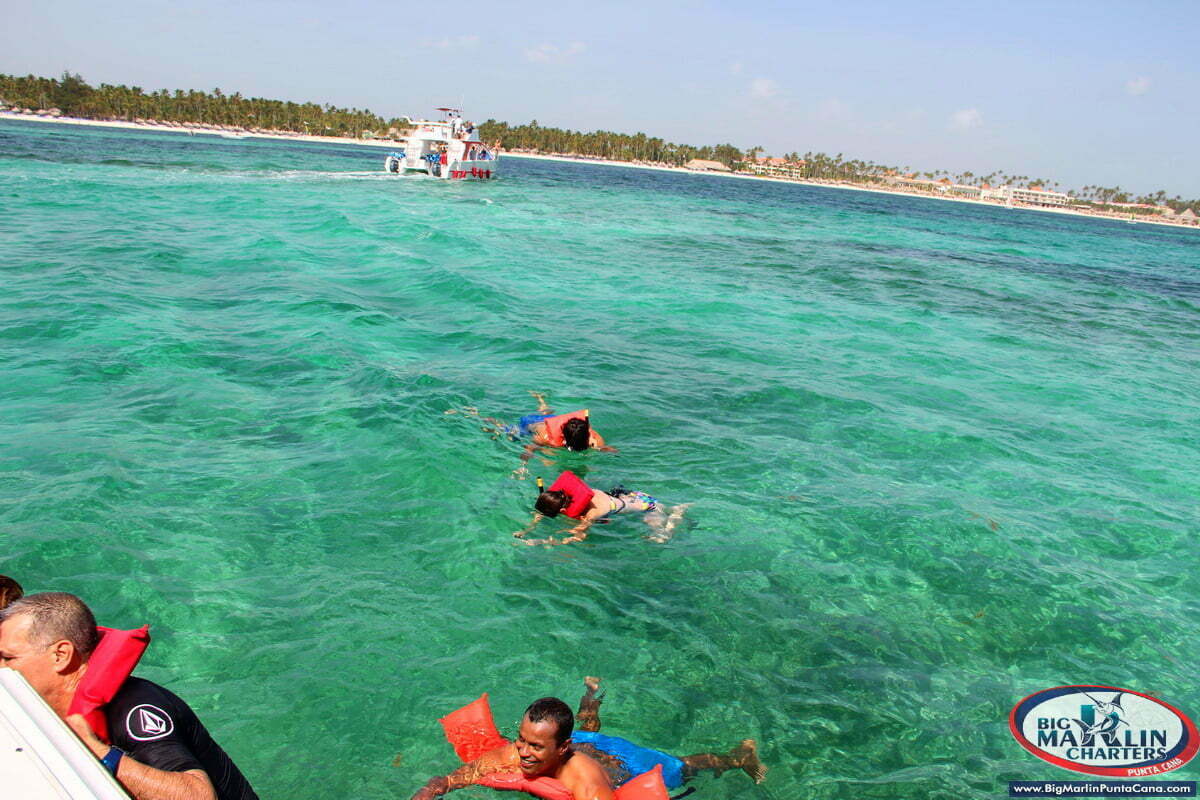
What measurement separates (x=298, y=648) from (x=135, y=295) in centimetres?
1285

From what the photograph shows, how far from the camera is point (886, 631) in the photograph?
22.0 feet

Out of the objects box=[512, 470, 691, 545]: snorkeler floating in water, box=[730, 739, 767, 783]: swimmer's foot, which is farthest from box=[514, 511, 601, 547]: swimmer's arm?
box=[730, 739, 767, 783]: swimmer's foot

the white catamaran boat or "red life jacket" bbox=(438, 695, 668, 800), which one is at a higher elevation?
the white catamaran boat

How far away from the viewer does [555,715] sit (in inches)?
158

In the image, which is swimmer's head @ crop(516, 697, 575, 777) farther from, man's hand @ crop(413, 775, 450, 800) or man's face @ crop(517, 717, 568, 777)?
man's hand @ crop(413, 775, 450, 800)

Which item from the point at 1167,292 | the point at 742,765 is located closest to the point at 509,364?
the point at 742,765

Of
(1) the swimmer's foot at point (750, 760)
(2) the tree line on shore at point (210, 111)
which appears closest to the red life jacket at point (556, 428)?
(1) the swimmer's foot at point (750, 760)

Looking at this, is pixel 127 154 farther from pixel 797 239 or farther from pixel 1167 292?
pixel 1167 292

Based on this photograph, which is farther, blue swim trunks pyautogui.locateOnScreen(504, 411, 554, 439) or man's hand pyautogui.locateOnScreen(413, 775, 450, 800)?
blue swim trunks pyautogui.locateOnScreen(504, 411, 554, 439)

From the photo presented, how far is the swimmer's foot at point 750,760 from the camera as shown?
512 centimetres

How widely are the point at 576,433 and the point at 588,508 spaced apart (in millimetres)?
1666

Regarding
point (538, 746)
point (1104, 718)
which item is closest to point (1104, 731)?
point (1104, 718)

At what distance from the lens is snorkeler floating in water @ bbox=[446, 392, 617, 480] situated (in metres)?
9.24

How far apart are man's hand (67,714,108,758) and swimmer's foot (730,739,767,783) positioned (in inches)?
149
